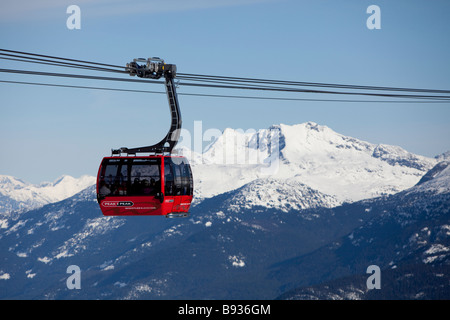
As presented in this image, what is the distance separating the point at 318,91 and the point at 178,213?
12.0 m

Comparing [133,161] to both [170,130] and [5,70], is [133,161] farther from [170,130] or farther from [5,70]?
[5,70]
